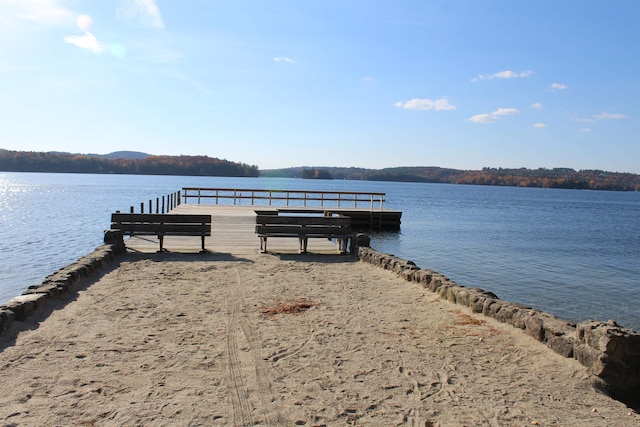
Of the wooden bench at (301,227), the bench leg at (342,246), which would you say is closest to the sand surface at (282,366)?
the wooden bench at (301,227)

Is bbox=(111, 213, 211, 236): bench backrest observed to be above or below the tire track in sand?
above

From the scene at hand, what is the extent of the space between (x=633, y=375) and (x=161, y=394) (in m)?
4.70

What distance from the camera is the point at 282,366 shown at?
218 inches

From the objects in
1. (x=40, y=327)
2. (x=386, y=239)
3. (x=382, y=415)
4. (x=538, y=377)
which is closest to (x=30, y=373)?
(x=40, y=327)

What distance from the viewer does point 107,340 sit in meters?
6.24

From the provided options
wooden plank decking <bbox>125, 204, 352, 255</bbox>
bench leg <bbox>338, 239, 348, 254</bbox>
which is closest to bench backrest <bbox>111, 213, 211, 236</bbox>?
wooden plank decking <bbox>125, 204, 352, 255</bbox>

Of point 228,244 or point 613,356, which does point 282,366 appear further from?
point 228,244

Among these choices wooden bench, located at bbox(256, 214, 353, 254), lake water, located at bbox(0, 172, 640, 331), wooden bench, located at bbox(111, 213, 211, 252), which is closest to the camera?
wooden bench, located at bbox(111, 213, 211, 252)

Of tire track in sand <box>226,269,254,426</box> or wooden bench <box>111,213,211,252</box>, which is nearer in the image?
tire track in sand <box>226,269,254,426</box>

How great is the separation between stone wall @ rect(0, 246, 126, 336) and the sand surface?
10.0 inches

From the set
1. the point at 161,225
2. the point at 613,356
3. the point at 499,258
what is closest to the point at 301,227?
the point at 161,225

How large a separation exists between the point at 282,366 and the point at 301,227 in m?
7.85

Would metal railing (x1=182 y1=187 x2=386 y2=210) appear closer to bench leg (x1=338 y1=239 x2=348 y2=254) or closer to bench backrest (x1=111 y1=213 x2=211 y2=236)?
bench leg (x1=338 y1=239 x2=348 y2=254)

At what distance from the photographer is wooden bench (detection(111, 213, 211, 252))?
1283cm
